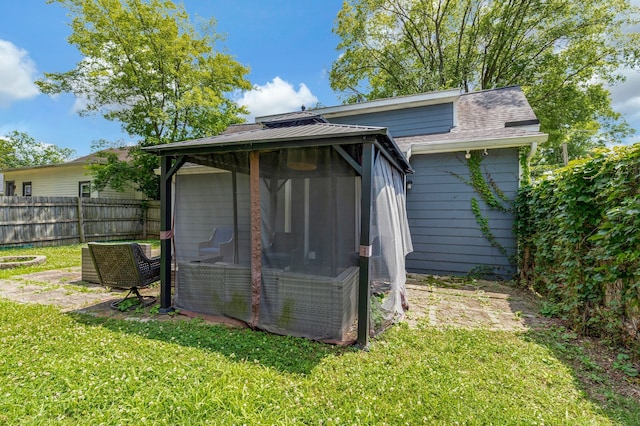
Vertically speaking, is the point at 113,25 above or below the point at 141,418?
above

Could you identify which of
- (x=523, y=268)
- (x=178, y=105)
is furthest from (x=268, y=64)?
(x=523, y=268)

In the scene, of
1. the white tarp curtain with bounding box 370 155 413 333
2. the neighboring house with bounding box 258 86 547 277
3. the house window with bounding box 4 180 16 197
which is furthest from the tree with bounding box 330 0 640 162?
the house window with bounding box 4 180 16 197

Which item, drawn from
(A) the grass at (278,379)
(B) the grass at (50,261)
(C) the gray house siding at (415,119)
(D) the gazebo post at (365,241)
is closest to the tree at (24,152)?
(B) the grass at (50,261)

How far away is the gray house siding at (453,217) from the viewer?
584 cm

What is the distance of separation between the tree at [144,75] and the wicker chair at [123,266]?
9876mm

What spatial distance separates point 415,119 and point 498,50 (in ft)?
34.4

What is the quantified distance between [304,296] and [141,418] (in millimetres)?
1621

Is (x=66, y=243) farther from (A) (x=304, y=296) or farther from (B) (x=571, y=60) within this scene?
(B) (x=571, y=60)

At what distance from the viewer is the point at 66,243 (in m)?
10.4

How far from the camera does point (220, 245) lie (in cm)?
374

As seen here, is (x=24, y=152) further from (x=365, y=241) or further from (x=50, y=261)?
(x=365, y=241)

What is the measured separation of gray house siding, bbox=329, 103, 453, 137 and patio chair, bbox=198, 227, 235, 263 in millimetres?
5552

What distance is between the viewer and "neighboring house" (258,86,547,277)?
580cm

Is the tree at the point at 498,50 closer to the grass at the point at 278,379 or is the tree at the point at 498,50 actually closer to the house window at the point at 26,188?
the grass at the point at 278,379
